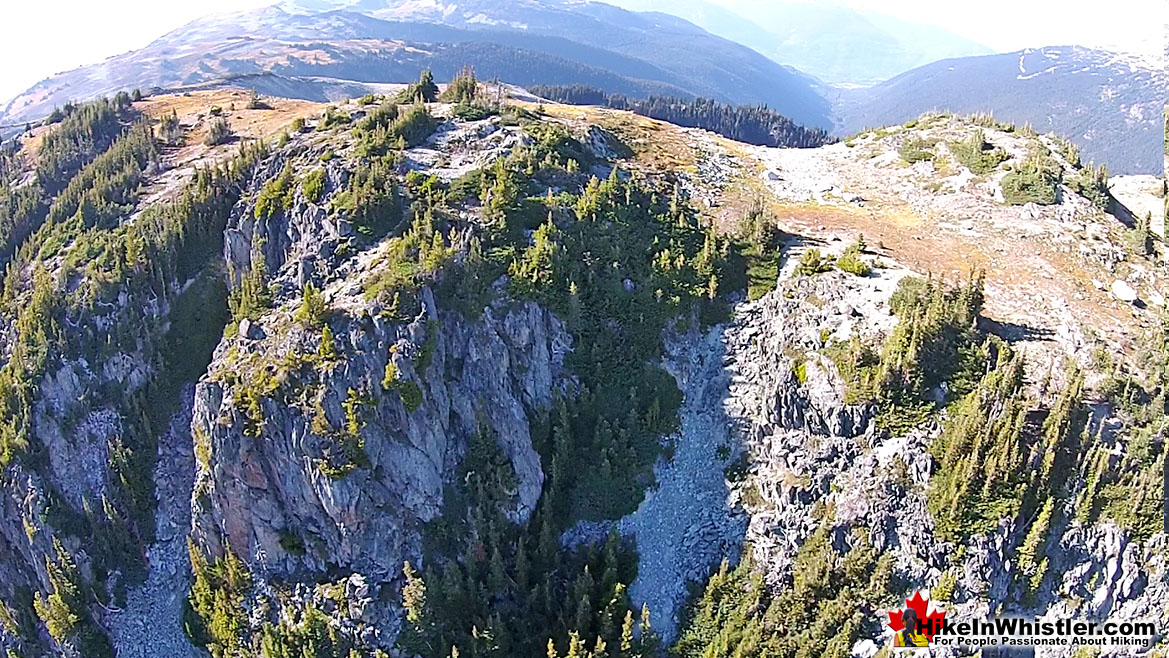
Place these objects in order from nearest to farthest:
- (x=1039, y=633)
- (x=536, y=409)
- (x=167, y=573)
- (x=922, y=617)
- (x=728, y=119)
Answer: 1. (x=1039, y=633)
2. (x=922, y=617)
3. (x=536, y=409)
4. (x=167, y=573)
5. (x=728, y=119)

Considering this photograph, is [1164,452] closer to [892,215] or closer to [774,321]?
[774,321]

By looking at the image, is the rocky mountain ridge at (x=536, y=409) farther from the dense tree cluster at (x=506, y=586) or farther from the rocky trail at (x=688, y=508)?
the dense tree cluster at (x=506, y=586)

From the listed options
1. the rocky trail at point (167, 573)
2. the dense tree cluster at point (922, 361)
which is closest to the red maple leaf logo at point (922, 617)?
the dense tree cluster at point (922, 361)

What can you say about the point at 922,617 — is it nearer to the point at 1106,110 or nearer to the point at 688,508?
the point at 688,508

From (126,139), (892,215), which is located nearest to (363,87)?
(126,139)

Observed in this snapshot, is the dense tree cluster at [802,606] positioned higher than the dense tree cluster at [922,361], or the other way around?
the dense tree cluster at [922,361]

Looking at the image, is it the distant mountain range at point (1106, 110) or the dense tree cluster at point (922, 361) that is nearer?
the dense tree cluster at point (922, 361)

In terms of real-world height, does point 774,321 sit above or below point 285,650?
above
